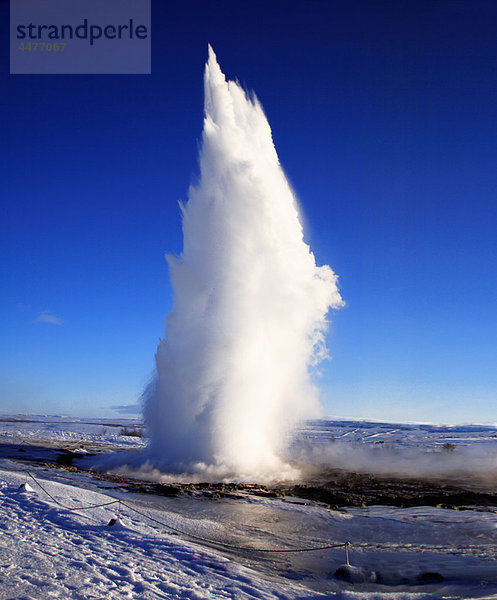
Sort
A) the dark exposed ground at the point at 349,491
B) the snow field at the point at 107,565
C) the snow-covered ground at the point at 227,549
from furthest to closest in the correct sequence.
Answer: the dark exposed ground at the point at 349,491 < the snow-covered ground at the point at 227,549 < the snow field at the point at 107,565

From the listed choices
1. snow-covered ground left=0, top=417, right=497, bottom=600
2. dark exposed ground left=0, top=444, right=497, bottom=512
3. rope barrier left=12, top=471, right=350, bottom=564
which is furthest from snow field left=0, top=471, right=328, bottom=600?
dark exposed ground left=0, top=444, right=497, bottom=512

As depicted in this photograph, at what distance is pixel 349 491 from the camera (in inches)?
714

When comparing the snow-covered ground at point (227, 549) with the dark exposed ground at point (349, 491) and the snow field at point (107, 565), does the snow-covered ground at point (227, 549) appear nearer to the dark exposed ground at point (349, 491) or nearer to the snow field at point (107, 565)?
the snow field at point (107, 565)

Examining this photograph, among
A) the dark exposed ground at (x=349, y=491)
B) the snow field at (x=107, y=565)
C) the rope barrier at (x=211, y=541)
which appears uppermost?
the snow field at (x=107, y=565)

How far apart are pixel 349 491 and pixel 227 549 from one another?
390 inches

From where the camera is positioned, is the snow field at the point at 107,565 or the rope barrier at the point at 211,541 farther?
Result: the rope barrier at the point at 211,541

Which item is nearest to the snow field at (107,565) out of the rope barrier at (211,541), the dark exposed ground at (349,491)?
the rope barrier at (211,541)

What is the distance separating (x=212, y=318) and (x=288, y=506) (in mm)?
11042

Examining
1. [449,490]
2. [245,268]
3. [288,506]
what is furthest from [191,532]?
[245,268]

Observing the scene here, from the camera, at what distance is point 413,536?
37.6ft

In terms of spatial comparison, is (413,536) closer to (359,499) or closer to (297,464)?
(359,499)

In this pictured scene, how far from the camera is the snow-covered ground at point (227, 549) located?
23.1 feet

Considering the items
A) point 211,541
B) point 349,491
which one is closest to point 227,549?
point 211,541

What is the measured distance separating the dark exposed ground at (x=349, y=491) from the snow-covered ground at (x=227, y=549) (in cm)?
108
